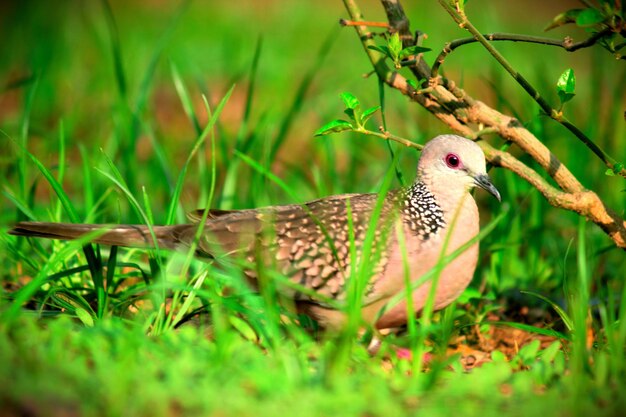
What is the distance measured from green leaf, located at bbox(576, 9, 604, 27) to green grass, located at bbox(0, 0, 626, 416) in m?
0.80

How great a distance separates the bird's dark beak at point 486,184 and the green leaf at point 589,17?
85cm

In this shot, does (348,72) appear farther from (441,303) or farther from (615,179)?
(441,303)

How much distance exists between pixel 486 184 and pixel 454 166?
0.17 meters

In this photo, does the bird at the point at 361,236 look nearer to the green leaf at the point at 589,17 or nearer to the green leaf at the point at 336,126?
the green leaf at the point at 336,126

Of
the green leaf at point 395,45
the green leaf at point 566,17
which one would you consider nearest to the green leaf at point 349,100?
the green leaf at point 395,45

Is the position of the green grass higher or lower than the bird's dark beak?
lower

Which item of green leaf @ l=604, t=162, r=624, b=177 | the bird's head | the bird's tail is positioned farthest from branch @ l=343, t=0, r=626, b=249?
the bird's tail

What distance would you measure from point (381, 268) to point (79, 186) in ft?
9.73

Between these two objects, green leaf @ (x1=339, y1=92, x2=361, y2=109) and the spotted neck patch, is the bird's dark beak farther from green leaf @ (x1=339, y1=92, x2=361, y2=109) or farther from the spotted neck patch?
green leaf @ (x1=339, y1=92, x2=361, y2=109)

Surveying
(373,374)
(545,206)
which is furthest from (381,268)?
(545,206)

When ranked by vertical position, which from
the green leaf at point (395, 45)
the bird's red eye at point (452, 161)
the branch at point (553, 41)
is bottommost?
the bird's red eye at point (452, 161)

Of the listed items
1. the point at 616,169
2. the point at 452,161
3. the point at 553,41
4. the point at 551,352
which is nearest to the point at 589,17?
the point at 553,41

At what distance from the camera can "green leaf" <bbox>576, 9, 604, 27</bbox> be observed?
2.64 metres

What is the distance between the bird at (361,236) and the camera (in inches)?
126
